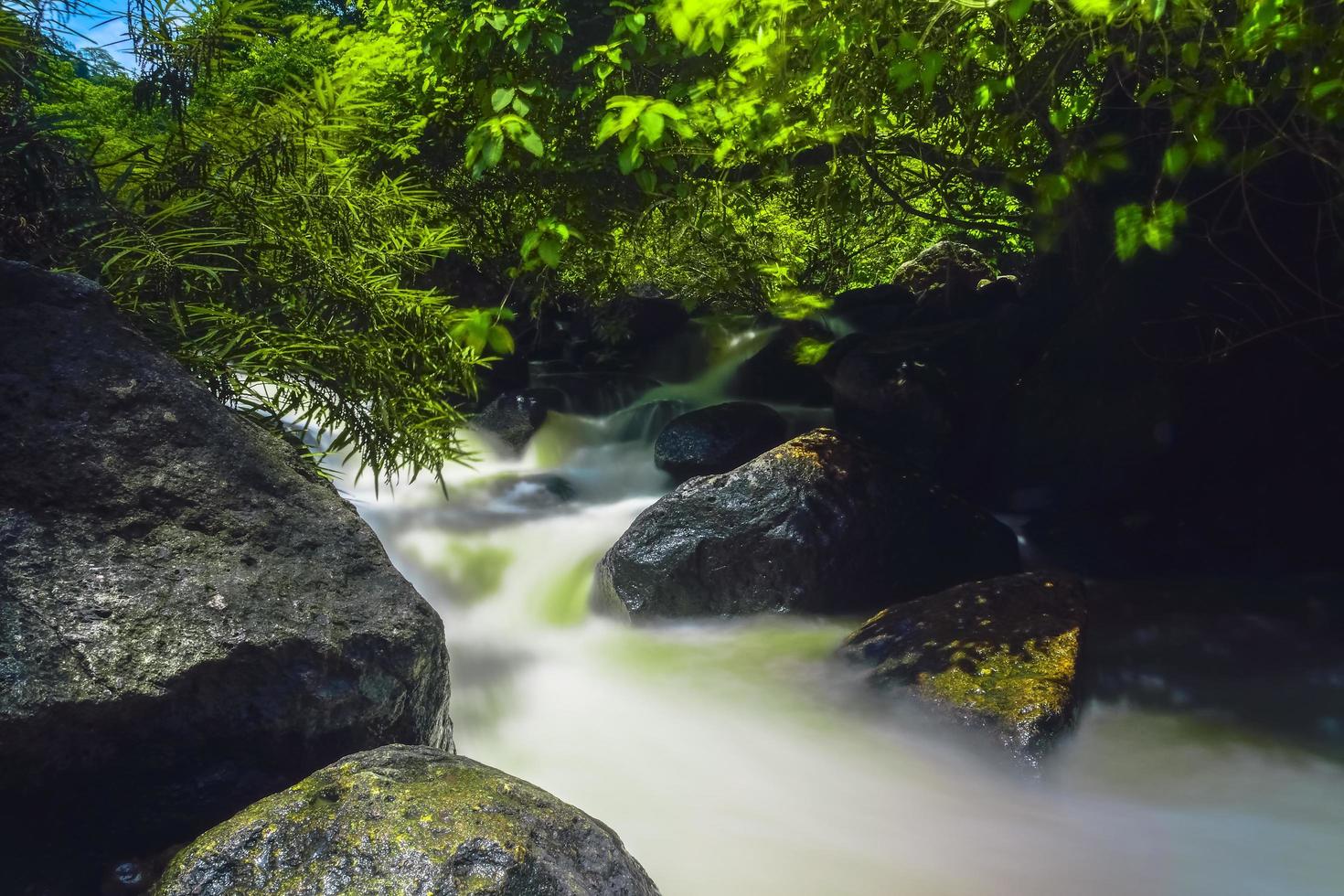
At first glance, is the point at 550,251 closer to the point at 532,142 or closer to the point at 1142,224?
the point at 532,142

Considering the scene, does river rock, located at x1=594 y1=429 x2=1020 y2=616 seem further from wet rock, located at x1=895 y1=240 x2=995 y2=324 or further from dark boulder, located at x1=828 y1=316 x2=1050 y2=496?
wet rock, located at x1=895 y1=240 x2=995 y2=324

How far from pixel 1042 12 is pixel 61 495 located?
546cm

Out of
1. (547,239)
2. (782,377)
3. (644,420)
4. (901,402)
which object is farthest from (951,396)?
(547,239)

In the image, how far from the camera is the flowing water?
150 inches

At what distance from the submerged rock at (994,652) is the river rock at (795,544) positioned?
719 mm

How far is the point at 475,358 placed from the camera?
14.9ft

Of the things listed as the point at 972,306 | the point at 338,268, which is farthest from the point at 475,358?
the point at 972,306

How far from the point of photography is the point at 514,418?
11.0m

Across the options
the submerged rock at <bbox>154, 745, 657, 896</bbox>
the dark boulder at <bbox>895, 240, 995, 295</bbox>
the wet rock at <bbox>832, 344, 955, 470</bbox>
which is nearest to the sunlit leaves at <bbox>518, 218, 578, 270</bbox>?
the submerged rock at <bbox>154, 745, 657, 896</bbox>

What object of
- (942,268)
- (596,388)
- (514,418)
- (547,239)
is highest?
(942,268)

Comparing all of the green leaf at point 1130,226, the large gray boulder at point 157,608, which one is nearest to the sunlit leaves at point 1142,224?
the green leaf at point 1130,226

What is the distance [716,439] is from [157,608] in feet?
22.1

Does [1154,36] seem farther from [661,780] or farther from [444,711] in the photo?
[444,711]

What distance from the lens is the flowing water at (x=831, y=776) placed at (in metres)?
3.81
